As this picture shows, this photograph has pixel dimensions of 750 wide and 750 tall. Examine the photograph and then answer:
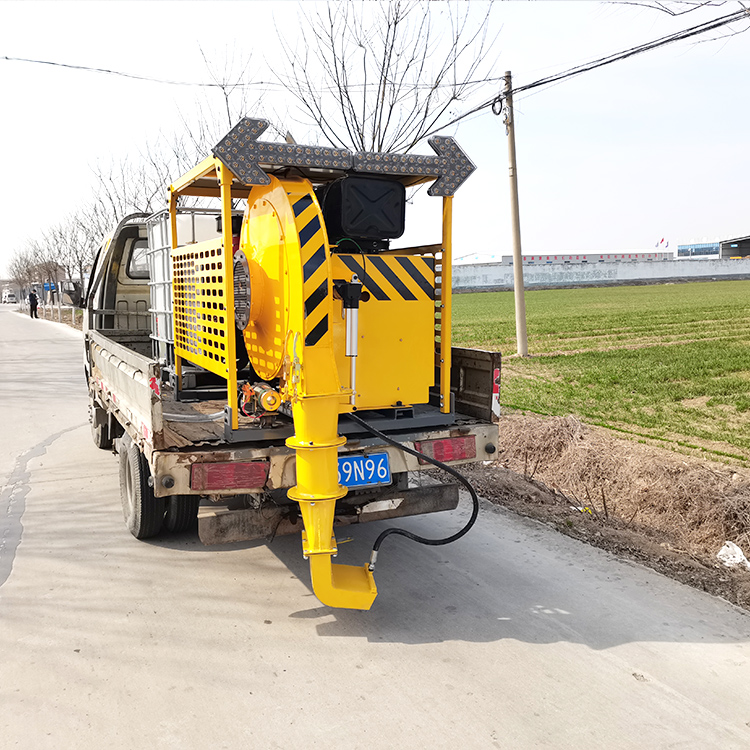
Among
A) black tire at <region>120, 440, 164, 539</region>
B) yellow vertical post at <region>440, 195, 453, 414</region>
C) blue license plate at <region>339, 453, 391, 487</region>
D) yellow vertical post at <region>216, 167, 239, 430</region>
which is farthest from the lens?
black tire at <region>120, 440, 164, 539</region>

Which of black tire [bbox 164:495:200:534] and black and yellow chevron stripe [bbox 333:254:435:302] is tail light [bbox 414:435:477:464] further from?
black tire [bbox 164:495:200:534]

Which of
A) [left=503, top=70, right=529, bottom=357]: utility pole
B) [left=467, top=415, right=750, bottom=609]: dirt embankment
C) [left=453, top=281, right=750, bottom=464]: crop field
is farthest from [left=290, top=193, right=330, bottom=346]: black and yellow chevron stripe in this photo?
[left=503, top=70, right=529, bottom=357]: utility pole

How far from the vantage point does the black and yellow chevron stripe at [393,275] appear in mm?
4400

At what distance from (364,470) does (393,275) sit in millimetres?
1245

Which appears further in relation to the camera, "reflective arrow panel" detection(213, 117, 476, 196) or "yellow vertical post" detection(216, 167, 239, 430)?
"yellow vertical post" detection(216, 167, 239, 430)

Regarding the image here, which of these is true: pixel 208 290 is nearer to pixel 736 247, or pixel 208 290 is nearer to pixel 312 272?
pixel 312 272

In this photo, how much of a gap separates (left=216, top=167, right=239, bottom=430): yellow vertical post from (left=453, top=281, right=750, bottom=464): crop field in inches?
213

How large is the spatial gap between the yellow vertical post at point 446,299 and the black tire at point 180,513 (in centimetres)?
209

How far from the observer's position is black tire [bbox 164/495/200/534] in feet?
17.7

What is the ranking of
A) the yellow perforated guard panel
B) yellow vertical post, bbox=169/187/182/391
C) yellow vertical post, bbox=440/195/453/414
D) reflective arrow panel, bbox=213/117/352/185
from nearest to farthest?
reflective arrow panel, bbox=213/117/352/185 < the yellow perforated guard panel < yellow vertical post, bbox=440/195/453/414 < yellow vertical post, bbox=169/187/182/391

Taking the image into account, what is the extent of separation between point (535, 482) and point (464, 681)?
3.52 meters

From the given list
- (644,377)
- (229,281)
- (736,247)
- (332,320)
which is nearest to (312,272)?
(332,320)

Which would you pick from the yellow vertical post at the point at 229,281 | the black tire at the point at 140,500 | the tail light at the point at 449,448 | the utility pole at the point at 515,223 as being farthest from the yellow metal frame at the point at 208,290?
the utility pole at the point at 515,223

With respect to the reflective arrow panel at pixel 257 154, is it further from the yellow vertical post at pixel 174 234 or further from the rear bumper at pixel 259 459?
the yellow vertical post at pixel 174 234
